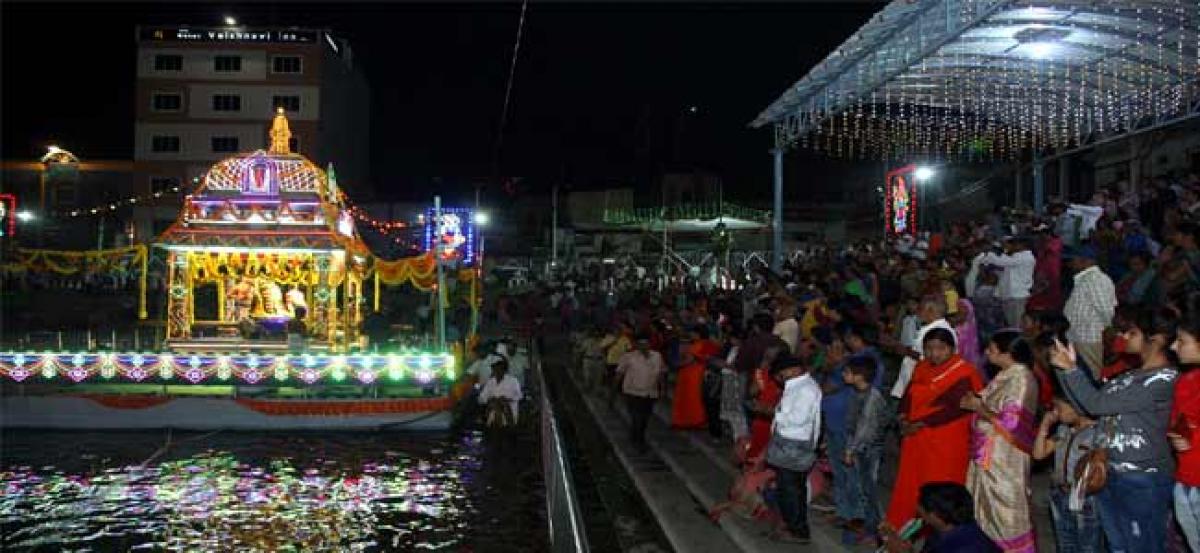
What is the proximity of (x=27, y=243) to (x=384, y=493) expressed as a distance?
3906 cm

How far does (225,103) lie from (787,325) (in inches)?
1731

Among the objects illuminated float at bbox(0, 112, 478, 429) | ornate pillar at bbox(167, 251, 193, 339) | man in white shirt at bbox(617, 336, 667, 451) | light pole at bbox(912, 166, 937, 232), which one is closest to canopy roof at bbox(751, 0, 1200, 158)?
man in white shirt at bbox(617, 336, 667, 451)

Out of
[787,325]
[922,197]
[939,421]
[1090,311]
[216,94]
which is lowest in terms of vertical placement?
[939,421]

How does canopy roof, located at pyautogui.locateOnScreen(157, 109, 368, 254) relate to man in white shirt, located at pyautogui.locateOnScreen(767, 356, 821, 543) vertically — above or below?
above

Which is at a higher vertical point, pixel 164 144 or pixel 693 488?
pixel 164 144

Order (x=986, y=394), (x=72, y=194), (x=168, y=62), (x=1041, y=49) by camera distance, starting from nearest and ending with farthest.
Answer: (x=986, y=394), (x=1041, y=49), (x=168, y=62), (x=72, y=194)

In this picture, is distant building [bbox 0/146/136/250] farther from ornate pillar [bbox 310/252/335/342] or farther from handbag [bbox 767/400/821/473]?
handbag [bbox 767/400/821/473]

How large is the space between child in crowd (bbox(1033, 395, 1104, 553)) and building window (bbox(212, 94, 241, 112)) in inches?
1919

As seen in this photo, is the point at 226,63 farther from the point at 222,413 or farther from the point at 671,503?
the point at 671,503

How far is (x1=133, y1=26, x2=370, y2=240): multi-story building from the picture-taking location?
49.5m

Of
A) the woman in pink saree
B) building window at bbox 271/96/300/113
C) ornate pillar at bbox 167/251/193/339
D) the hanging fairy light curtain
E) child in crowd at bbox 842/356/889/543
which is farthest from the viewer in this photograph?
building window at bbox 271/96/300/113

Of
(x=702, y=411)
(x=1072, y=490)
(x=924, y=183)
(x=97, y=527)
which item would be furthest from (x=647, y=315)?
(x=924, y=183)

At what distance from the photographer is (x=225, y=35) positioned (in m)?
49.8

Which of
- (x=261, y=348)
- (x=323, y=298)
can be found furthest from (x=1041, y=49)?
(x=261, y=348)
